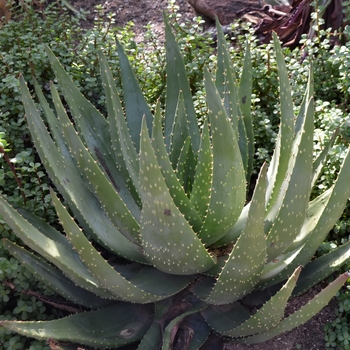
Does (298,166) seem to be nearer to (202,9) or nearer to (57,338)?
(57,338)

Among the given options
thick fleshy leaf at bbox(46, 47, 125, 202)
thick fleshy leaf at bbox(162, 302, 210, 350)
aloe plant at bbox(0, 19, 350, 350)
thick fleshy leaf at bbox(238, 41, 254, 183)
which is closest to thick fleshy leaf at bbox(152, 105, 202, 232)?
aloe plant at bbox(0, 19, 350, 350)

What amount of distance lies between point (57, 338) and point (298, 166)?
32.4 inches

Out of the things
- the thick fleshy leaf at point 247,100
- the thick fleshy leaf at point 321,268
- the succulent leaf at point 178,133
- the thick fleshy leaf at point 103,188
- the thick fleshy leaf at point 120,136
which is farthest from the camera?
the thick fleshy leaf at point 247,100

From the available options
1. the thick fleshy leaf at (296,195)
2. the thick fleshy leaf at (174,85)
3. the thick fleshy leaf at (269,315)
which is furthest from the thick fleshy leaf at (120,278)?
the thick fleshy leaf at (174,85)

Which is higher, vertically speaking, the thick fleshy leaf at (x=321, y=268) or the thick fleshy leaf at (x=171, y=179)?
the thick fleshy leaf at (x=171, y=179)

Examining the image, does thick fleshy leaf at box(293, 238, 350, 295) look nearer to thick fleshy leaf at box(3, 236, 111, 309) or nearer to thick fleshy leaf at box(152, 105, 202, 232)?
thick fleshy leaf at box(152, 105, 202, 232)

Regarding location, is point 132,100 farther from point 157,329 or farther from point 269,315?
point 269,315

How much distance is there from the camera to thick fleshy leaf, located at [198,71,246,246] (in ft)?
4.46

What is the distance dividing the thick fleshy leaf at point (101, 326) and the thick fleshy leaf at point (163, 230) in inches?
9.1

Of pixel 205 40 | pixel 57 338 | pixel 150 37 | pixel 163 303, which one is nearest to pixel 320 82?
pixel 205 40

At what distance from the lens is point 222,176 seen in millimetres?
1461

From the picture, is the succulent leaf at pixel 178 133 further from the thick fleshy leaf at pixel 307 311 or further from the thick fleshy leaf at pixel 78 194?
the thick fleshy leaf at pixel 307 311

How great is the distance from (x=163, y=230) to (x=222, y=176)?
0.21 meters

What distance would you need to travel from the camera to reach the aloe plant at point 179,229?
1.42 metres
